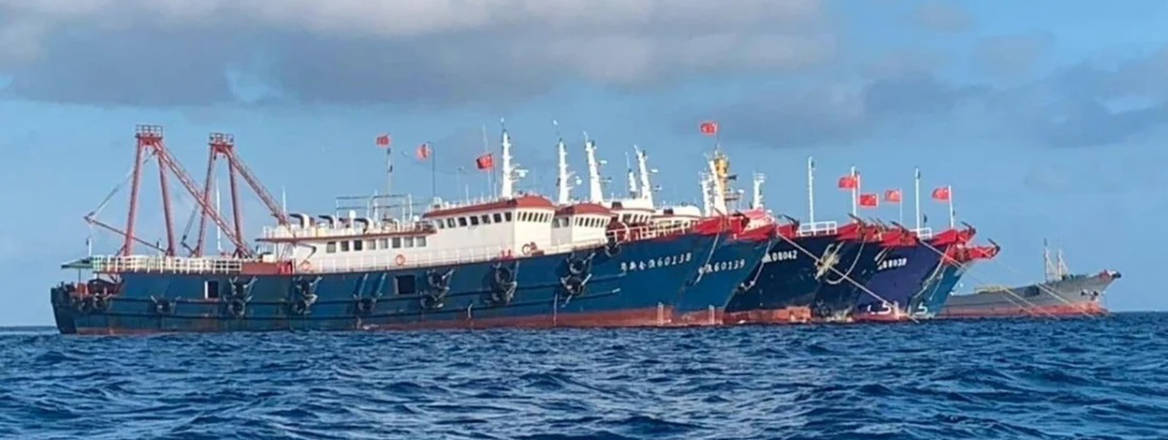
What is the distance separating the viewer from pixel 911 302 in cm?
8738

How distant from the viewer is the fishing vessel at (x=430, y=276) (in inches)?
2739

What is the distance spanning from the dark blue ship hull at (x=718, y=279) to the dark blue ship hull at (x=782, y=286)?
423 centimetres

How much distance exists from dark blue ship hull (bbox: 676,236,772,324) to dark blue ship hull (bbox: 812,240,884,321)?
8.75 meters

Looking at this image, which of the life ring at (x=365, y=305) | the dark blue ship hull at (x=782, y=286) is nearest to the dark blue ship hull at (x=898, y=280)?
the dark blue ship hull at (x=782, y=286)

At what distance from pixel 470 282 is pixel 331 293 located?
825cm

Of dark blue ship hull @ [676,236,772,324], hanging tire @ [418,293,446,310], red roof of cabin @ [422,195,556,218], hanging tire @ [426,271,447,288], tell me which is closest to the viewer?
dark blue ship hull @ [676,236,772,324]

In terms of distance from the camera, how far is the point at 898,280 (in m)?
84.2

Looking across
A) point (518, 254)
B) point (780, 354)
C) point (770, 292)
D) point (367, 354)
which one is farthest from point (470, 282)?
point (780, 354)

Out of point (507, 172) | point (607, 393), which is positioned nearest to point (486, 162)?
point (507, 172)

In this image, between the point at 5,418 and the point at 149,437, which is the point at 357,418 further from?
the point at 5,418

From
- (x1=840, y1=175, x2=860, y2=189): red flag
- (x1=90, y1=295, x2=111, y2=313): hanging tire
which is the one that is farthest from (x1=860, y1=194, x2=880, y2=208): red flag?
(x1=90, y1=295, x2=111, y2=313): hanging tire

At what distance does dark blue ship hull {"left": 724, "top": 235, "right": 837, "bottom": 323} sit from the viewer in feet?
252

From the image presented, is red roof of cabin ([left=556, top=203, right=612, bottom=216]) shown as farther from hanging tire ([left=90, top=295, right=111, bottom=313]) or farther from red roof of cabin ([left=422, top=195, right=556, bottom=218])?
hanging tire ([left=90, top=295, right=111, bottom=313])

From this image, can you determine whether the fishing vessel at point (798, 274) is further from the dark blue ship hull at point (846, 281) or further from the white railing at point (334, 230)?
the white railing at point (334, 230)
